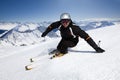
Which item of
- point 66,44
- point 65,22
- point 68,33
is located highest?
point 65,22

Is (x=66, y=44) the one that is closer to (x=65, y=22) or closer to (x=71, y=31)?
(x=71, y=31)

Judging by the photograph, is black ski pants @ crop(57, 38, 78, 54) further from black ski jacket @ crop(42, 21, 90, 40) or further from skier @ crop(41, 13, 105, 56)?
black ski jacket @ crop(42, 21, 90, 40)

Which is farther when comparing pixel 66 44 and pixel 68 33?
pixel 68 33

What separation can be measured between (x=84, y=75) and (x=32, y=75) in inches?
90.7

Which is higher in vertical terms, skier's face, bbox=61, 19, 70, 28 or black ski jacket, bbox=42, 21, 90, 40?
skier's face, bbox=61, 19, 70, 28

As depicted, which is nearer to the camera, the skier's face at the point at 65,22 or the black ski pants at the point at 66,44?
the skier's face at the point at 65,22

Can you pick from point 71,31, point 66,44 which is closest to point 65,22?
point 71,31

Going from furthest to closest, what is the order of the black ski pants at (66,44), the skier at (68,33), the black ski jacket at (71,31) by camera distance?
the black ski pants at (66,44)
the black ski jacket at (71,31)
the skier at (68,33)

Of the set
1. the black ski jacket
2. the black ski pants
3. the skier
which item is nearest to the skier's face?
the skier

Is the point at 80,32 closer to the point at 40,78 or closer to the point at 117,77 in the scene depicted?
the point at 40,78

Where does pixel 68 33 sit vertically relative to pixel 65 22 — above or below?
below

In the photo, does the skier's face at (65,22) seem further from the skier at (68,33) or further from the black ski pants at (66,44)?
the black ski pants at (66,44)

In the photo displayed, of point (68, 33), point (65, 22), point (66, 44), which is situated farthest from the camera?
point (68, 33)

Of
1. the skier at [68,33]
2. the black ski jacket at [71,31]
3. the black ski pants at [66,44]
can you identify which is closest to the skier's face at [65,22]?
the skier at [68,33]
